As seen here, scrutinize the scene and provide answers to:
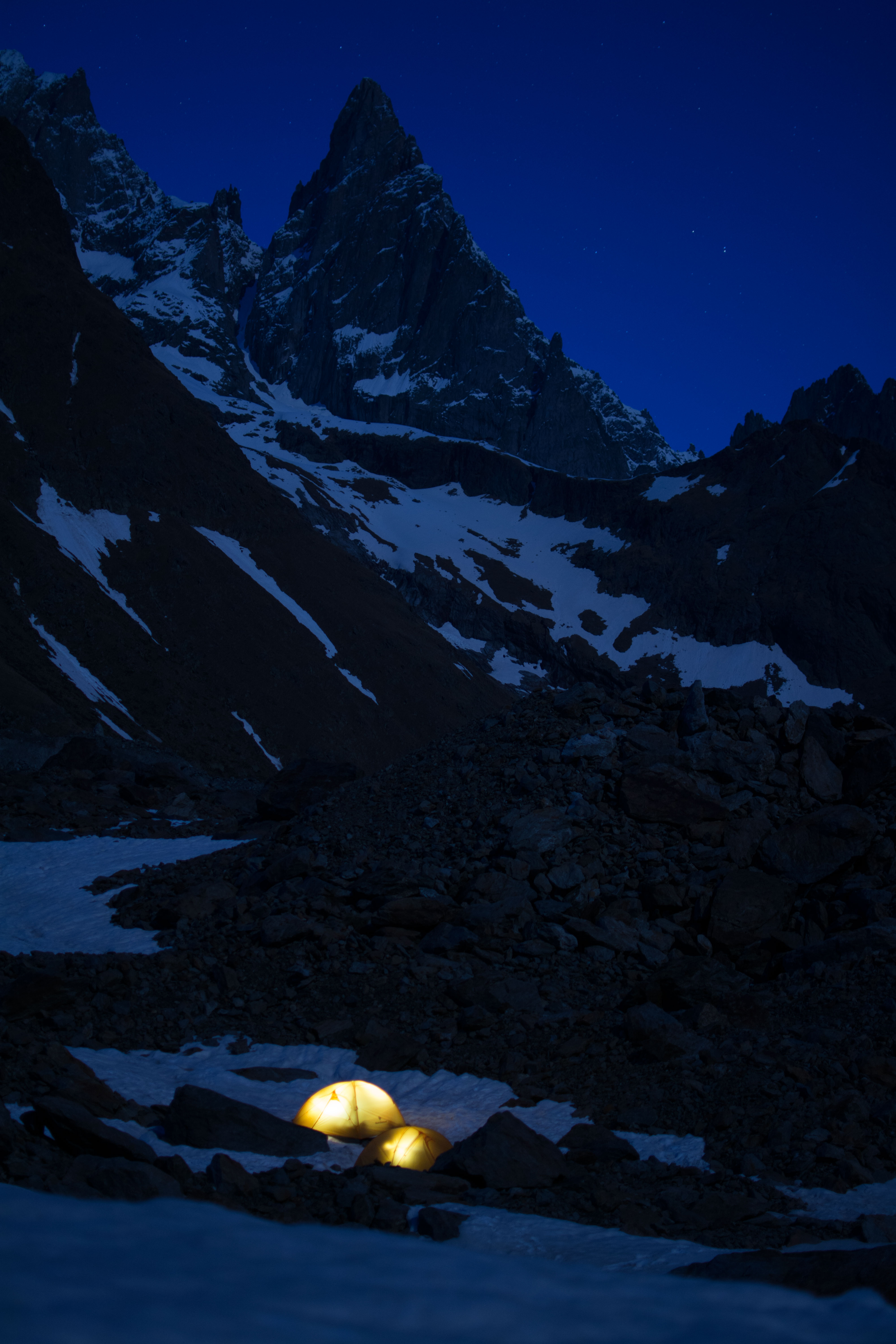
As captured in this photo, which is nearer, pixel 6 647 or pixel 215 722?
pixel 6 647

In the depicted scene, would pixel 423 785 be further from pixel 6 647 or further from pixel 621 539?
pixel 621 539

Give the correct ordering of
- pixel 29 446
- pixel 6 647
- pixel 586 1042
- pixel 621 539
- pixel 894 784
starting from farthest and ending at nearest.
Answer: pixel 621 539 < pixel 29 446 < pixel 6 647 < pixel 894 784 < pixel 586 1042

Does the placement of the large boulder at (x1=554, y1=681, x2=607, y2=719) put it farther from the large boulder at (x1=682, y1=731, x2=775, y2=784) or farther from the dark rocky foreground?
the large boulder at (x1=682, y1=731, x2=775, y2=784)

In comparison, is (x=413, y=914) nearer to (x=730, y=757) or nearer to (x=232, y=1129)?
(x=232, y=1129)

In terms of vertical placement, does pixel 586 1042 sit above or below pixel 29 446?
below

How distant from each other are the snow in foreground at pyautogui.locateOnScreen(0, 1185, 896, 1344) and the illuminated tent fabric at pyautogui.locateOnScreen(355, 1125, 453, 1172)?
187 inches

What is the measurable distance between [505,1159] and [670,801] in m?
7.34

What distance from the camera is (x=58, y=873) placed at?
15039 mm

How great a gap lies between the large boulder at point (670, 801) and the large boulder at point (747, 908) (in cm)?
134

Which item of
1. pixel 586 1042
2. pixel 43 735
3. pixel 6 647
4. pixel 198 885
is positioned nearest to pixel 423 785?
pixel 198 885

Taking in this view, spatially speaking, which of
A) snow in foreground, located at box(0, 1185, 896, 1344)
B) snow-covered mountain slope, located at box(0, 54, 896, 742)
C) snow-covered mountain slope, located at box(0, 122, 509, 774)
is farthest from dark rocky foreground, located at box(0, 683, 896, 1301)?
snow-covered mountain slope, located at box(0, 54, 896, 742)

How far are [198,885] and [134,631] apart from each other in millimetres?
42405

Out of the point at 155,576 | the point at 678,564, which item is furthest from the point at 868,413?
the point at 155,576

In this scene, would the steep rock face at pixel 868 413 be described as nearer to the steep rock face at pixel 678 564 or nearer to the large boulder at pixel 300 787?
the steep rock face at pixel 678 564
